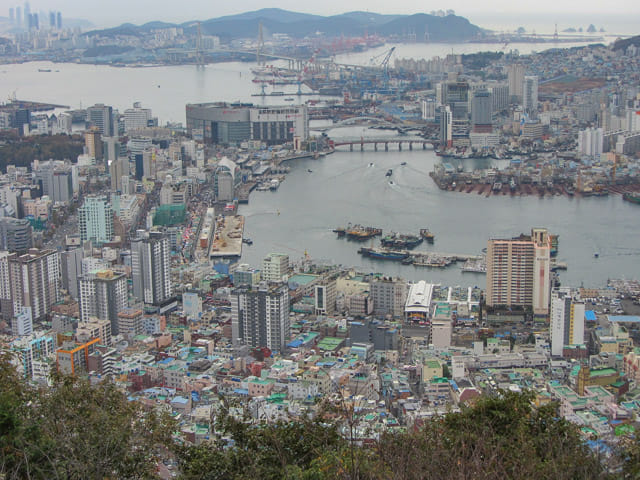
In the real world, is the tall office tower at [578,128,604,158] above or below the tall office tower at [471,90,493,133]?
below

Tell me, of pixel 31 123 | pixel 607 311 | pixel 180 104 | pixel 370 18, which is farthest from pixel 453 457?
pixel 370 18

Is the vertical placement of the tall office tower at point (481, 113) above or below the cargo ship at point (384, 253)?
above

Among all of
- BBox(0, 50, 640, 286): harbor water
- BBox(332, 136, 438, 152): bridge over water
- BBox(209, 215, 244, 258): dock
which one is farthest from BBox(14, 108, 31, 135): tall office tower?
BBox(209, 215, 244, 258): dock

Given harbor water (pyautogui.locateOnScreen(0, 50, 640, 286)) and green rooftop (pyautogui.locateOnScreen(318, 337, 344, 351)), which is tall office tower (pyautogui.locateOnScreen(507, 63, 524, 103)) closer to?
harbor water (pyautogui.locateOnScreen(0, 50, 640, 286))

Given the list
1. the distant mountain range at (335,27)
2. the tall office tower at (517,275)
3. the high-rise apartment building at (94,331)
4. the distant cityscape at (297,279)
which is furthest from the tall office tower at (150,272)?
the distant mountain range at (335,27)

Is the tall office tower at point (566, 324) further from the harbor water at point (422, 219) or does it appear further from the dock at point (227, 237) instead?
the dock at point (227, 237)

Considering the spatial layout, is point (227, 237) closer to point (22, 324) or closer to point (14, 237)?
point (14, 237)
